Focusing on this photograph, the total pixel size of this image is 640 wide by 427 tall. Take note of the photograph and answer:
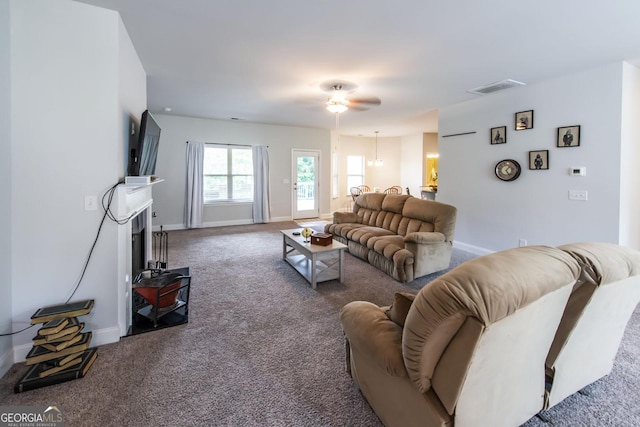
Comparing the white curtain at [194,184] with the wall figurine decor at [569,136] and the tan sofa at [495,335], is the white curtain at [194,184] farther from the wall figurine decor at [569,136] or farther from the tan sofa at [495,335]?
the wall figurine decor at [569,136]

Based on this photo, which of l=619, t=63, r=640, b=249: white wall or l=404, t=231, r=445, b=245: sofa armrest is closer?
l=619, t=63, r=640, b=249: white wall

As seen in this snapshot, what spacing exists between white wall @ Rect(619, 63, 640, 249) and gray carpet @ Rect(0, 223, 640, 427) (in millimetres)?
1463

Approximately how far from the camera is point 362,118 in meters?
6.98

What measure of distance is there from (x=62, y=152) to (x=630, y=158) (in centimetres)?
588

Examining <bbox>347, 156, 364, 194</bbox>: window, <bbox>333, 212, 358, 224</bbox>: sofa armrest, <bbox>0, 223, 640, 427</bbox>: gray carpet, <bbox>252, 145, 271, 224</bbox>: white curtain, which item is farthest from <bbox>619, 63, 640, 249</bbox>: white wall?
<bbox>347, 156, 364, 194</bbox>: window

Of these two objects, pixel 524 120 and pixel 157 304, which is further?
pixel 524 120

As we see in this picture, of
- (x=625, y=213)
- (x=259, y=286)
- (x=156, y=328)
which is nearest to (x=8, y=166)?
(x=156, y=328)

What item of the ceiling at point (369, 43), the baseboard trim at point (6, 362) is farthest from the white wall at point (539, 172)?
the baseboard trim at point (6, 362)

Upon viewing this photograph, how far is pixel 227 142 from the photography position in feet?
24.4

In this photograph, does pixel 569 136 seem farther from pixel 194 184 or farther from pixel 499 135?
pixel 194 184

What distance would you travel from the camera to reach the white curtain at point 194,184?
703 cm

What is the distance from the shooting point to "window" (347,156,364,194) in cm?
1037

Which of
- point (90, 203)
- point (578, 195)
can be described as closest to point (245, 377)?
point (90, 203)

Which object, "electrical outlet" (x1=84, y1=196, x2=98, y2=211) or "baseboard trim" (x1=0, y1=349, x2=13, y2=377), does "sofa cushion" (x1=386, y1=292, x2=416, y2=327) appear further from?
"baseboard trim" (x1=0, y1=349, x2=13, y2=377)
